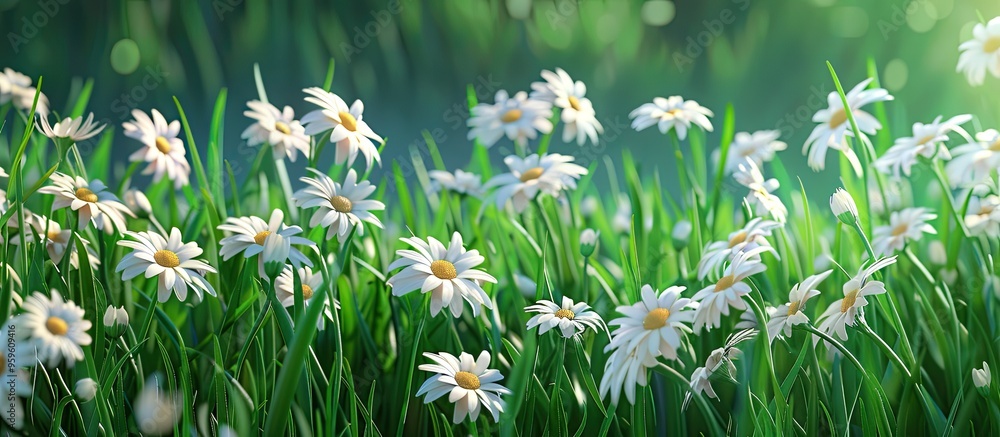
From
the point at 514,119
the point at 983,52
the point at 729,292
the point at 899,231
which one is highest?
the point at 983,52

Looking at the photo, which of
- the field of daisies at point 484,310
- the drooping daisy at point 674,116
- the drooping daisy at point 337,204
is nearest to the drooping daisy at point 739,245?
the field of daisies at point 484,310

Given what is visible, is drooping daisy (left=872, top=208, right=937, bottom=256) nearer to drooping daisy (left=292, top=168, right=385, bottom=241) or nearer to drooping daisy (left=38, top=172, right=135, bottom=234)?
drooping daisy (left=292, top=168, right=385, bottom=241)

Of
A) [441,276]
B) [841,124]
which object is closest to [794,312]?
[441,276]

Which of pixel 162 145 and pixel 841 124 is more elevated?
pixel 841 124

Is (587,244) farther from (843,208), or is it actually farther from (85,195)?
(85,195)

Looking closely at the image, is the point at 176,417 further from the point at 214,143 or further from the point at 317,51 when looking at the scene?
the point at 317,51

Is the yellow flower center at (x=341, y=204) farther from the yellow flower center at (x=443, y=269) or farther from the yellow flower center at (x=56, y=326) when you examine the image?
the yellow flower center at (x=56, y=326)

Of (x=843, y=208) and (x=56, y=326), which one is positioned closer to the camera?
(x=56, y=326)

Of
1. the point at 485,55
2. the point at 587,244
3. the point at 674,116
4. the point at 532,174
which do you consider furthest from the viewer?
the point at 485,55
